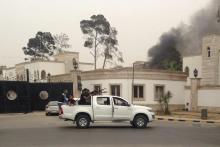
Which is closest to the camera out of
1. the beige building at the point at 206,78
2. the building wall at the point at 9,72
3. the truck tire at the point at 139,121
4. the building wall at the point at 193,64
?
the truck tire at the point at 139,121

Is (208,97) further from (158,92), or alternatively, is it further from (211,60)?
(211,60)

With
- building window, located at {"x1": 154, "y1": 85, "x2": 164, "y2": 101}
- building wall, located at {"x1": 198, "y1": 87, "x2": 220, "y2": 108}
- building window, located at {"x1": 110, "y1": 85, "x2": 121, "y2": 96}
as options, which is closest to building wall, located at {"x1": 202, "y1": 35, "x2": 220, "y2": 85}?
building window, located at {"x1": 154, "y1": 85, "x2": 164, "y2": 101}

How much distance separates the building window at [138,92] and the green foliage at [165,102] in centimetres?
229

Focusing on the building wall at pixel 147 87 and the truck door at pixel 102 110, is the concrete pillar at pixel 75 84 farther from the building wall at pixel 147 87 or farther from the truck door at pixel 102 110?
the truck door at pixel 102 110

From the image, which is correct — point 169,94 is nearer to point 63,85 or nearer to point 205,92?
point 205,92

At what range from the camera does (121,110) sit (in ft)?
72.0

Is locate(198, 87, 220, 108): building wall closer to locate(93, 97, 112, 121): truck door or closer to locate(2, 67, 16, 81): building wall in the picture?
locate(93, 97, 112, 121): truck door

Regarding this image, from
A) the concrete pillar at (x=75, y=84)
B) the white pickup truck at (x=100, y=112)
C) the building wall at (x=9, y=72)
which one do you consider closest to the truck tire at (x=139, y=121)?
the white pickup truck at (x=100, y=112)

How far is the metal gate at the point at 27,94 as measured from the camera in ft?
127

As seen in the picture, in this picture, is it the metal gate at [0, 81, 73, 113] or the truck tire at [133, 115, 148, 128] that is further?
the metal gate at [0, 81, 73, 113]

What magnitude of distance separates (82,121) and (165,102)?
18.9 meters

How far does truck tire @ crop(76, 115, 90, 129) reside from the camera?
21719mm

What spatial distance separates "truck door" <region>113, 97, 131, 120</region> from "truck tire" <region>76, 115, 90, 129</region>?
4.64 ft

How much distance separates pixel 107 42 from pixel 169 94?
3674cm
